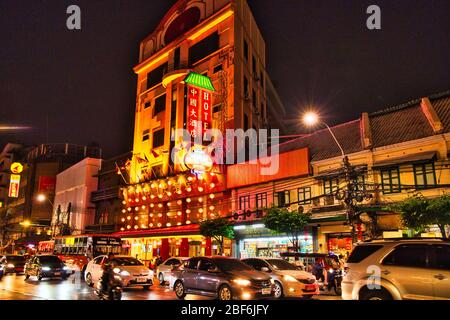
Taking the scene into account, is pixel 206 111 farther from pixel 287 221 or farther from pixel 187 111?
pixel 287 221

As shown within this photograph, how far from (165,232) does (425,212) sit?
81.3 feet

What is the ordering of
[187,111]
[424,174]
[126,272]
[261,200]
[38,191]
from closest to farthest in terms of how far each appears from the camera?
[126,272] < [424,174] < [261,200] < [187,111] < [38,191]

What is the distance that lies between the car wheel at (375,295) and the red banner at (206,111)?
2884cm

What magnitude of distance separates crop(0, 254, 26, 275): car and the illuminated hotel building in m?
13.1

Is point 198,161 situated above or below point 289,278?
above

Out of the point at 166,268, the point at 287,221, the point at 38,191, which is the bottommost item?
the point at 166,268

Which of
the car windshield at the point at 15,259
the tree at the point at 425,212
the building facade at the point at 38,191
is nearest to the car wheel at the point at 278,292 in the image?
the tree at the point at 425,212

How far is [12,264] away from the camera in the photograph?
28.6 metres

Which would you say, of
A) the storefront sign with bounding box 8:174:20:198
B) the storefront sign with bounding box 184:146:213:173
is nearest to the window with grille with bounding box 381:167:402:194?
the storefront sign with bounding box 184:146:213:173

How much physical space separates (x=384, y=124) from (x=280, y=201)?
957 cm

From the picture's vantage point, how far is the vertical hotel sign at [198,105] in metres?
36.5

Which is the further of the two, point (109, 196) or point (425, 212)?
A: point (109, 196)

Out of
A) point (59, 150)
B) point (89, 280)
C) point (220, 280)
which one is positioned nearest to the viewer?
point (220, 280)

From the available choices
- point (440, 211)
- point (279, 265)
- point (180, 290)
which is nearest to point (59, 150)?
point (180, 290)
